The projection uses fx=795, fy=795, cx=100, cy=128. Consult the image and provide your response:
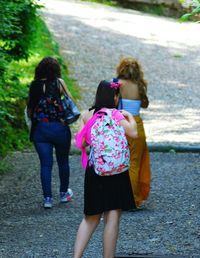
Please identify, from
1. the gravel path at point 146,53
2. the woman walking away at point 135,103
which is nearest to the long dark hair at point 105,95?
the woman walking away at point 135,103

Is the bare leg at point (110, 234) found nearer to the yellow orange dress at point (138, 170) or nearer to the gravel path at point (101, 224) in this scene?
the gravel path at point (101, 224)

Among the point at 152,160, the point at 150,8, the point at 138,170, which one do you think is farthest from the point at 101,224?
the point at 150,8

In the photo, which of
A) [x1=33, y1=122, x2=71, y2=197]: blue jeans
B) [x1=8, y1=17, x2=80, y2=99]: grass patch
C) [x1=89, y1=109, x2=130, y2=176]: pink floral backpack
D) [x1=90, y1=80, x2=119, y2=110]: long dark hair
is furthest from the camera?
[x1=8, y1=17, x2=80, y2=99]: grass patch

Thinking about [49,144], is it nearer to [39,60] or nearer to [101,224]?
[101,224]

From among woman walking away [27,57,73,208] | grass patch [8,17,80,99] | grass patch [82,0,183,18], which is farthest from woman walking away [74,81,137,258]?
grass patch [82,0,183,18]

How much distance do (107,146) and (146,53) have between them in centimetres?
1879

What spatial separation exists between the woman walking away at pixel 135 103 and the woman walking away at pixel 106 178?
8.56ft

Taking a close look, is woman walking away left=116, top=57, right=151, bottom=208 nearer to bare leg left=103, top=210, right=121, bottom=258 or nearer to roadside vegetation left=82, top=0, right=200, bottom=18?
bare leg left=103, top=210, right=121, bottom=258

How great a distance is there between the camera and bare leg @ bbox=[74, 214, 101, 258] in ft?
20.4

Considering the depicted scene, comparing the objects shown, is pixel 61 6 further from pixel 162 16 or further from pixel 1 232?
pixel 1 232

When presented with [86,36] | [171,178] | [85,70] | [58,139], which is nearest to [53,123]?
[58,139]

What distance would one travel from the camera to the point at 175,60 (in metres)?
24.3

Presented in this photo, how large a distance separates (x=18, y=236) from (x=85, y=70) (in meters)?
14.7

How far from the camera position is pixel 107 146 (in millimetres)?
6176
